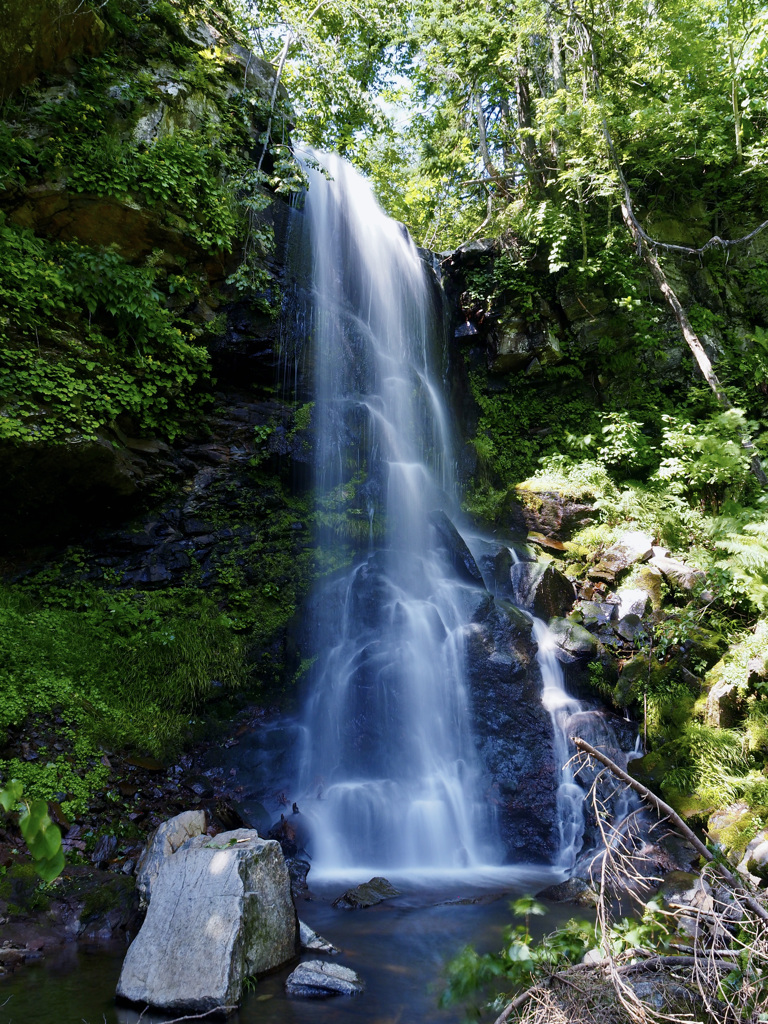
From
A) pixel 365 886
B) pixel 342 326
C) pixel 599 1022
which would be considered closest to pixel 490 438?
pixel 342 326

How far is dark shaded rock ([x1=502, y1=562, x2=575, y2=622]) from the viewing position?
862 cm

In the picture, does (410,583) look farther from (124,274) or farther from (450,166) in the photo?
(450,166)

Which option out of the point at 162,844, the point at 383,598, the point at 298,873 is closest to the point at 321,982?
the point at 162,844

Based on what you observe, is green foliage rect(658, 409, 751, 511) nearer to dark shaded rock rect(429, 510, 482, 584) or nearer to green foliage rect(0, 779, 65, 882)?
dark shaded rock rect(429, 510, 482, 584)

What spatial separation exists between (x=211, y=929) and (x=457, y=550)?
21.3 ft

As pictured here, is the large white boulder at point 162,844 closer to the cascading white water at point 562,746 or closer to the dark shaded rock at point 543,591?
the cascading white water at point 562,746

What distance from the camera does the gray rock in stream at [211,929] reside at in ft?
11.0

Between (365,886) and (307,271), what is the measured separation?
380 inches

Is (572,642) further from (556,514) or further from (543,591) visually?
(556,514)

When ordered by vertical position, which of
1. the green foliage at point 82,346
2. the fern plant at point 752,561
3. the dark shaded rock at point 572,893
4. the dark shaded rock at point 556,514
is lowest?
the dark shaded rock at point 572,893

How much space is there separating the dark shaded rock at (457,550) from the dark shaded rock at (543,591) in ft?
2.11

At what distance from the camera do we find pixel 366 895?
5012 mm

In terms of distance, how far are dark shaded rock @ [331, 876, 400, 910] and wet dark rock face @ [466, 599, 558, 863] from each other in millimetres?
1712

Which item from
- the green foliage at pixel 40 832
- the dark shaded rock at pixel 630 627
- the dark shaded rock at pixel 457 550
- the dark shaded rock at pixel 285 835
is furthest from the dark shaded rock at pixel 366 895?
the dark shaded rock at pixel 457 550
